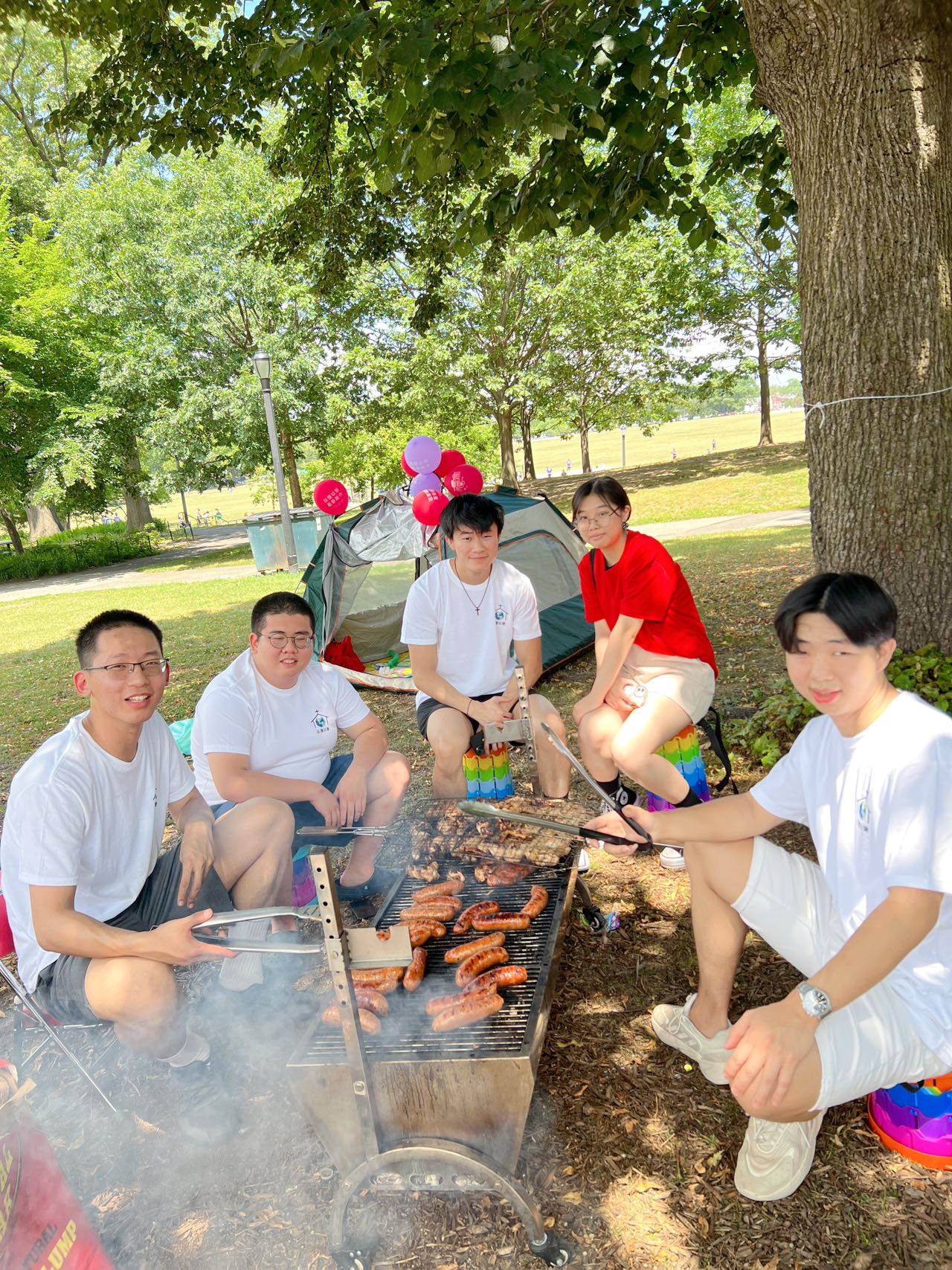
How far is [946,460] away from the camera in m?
4.25

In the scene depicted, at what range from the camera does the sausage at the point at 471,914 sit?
2.78m

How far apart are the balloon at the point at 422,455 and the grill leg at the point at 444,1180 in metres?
5.70

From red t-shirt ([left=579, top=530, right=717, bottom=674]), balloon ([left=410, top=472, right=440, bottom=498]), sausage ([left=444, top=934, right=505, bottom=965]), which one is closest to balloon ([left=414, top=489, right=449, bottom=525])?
balloon ([left=410, top=472, right=440, bottom=498])

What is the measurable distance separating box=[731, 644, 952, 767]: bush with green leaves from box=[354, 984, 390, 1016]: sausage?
114 inches

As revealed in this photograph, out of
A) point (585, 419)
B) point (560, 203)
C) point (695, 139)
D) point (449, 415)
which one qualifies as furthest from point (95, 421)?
point (560, 203)

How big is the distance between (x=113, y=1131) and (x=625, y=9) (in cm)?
611

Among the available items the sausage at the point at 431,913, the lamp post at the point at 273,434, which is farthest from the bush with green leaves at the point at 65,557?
the sausage at the point at 431,913

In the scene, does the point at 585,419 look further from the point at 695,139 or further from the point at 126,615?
the point at 126,615

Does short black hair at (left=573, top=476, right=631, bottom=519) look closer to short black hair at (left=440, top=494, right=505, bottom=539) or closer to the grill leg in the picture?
short black hair at (left=440, top=494, right=505, bottom=539)

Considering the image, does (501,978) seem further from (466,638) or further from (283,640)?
(466,638)

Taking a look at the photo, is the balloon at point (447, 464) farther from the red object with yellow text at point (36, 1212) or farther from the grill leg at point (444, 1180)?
the red object with yellow text at point (36, 1212)

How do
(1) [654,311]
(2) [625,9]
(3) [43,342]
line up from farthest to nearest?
(1) [654,311] < (3) [43,342] < (2) [625,9]

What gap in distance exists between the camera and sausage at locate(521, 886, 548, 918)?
9.23ft

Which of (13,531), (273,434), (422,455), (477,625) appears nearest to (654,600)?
(477,625)
